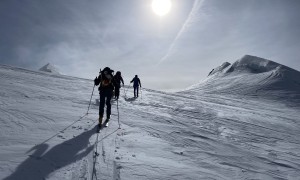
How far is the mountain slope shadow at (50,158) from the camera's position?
5652 mm

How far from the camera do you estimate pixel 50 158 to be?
6.58 meters

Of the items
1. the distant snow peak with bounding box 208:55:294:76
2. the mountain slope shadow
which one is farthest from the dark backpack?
the distant snow peak with bounding box 208:55:294:76

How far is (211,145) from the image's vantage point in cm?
1039

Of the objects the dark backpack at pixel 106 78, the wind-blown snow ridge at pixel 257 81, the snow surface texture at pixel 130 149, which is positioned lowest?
the snow surface texture at pixel 130 149

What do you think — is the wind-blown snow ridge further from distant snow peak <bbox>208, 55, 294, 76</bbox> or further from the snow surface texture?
the snow surface texture

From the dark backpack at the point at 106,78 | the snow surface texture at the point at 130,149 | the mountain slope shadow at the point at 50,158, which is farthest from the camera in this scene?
Result: the dark backpack at the point at 106,78

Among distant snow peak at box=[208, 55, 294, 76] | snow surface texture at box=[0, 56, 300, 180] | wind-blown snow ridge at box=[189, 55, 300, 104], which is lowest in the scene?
snow surface texture at box=[0, 56, 300, 180]

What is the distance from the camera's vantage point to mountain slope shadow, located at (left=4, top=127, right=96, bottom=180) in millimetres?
5652

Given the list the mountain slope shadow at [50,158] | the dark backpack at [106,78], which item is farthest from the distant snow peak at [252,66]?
the mountain slope shadow at [50,158]

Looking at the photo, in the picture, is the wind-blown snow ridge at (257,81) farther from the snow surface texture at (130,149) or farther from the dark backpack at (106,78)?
the dark backpack at (106,78)

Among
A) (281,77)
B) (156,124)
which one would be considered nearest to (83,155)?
(156,124)

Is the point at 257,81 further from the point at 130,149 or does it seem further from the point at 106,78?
the point at 130,149

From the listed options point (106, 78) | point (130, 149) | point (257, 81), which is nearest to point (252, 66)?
point (257, 81)

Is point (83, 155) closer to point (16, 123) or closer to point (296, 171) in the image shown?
point (16, 123)
